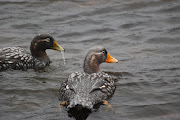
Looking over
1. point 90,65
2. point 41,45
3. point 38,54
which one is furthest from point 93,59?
point 38,54

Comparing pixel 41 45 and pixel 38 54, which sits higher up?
pixel 41 45

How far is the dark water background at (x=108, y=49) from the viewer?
7.25 metres

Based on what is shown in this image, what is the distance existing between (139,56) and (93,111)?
13.8 ft

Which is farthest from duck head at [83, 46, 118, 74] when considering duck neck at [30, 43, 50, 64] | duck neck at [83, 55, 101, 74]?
duck neck at [30, 43, 50, 64]

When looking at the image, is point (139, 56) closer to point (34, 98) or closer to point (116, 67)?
point (116, 67)

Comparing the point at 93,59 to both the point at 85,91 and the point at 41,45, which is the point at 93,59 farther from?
the point at 41,45

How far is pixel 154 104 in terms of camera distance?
293 inches

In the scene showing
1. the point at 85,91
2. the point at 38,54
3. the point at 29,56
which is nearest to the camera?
the point at 85,91

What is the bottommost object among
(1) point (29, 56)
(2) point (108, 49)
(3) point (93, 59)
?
(2) point (108, 49)

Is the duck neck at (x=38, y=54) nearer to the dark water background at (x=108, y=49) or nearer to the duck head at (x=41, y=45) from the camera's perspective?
the duck head at (x=41, y=45)

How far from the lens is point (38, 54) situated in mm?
10469

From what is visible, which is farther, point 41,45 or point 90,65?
point 41,45

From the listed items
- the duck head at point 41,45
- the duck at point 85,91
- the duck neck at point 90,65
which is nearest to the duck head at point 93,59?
the duck neck at point 90,65

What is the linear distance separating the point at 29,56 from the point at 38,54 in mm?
412
